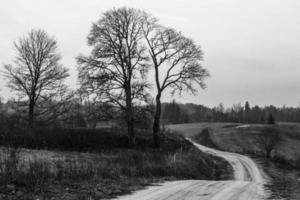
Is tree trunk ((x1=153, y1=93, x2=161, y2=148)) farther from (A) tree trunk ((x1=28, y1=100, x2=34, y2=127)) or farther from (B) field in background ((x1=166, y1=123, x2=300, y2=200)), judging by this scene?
(A) tree trunk ((x1=28, y1=100, x2=34, y2=127))

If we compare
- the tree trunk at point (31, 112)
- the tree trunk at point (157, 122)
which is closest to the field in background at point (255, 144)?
the tree trunk at point (157, 122)

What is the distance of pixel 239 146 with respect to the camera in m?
67.4

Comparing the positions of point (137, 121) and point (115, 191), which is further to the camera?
point (137, 121)

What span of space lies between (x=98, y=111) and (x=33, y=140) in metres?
6.75

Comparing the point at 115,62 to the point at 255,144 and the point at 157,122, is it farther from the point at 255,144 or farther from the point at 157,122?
the point at 255,144

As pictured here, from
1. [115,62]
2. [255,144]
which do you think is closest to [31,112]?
[115,62]

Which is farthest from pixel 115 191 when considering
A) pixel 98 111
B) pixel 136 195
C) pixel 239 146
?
pixel 239 146

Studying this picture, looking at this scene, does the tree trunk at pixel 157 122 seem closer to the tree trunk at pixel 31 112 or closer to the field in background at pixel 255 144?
the field in background at pixel 255 144

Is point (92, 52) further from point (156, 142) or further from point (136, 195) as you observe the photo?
point (136, 195)

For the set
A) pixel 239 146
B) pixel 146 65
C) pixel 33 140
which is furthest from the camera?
pixel 239 146

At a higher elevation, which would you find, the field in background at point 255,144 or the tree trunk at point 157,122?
the tree trunk at point 157,122

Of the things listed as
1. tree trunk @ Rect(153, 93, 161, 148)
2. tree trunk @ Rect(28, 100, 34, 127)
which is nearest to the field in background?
tree trunk @ Rect(153, 93, 161, 148)

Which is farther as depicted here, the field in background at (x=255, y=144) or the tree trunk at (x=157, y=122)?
the field in background at (x=255, y=144)

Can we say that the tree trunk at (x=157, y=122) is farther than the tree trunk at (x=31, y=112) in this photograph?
No
